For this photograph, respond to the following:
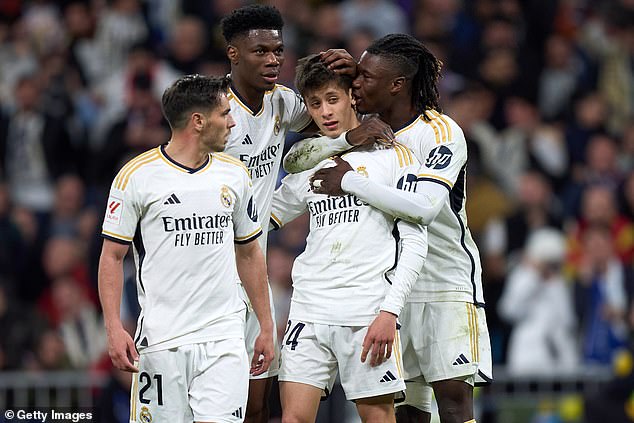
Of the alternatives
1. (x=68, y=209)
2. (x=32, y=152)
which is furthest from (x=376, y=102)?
(x=32, y=152)

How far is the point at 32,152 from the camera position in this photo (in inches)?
600

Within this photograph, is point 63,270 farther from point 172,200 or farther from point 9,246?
point 172,200

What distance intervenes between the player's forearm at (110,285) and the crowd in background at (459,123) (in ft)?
17.4

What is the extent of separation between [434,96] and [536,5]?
9702 mm

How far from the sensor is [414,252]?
7.53 meters

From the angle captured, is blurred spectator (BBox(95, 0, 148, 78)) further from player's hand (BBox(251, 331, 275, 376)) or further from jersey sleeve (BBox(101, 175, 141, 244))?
jersey sleeve (BBox(101, 175, 141, 244))

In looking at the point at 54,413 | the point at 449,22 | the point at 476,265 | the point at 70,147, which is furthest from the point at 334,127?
the point at 449,22

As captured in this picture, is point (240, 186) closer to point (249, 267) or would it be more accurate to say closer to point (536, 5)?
point (249, 267)

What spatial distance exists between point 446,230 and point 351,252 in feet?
2.41

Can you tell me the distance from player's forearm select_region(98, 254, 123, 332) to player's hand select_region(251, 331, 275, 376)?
921 mm

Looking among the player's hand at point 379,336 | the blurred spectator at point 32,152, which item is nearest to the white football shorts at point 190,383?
the player's hand at point 379,336

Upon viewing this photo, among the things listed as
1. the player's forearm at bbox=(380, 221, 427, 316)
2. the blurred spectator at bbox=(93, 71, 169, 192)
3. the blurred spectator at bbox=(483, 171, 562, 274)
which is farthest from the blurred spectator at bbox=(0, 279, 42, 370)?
the player's forearm at bbox=(380, 221, 427, 316)

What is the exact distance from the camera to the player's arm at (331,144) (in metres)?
7.73

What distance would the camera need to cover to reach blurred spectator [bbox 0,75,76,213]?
15195 mm
